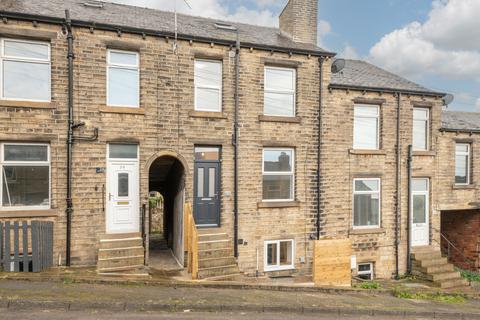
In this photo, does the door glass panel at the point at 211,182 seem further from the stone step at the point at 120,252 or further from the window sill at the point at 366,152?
the window sill at the point at 366,152

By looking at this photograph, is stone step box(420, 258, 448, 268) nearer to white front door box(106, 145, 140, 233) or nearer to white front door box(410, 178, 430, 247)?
white front door box(410, 178, 430, 247)

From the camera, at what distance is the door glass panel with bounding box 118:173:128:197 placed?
35.7 ft

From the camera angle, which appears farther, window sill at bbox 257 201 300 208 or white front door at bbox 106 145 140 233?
window sill at bbox 257 201 300 208

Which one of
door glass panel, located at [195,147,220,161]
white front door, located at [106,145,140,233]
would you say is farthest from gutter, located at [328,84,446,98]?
white front door, located at [106,145,140,233]

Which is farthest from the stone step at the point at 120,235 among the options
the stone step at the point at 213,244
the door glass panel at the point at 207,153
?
the door glass panel at the point at 207,153

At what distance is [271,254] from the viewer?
40.5 ft

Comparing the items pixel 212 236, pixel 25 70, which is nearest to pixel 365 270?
pixel 212 236

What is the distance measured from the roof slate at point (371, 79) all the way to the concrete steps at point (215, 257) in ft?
22.4

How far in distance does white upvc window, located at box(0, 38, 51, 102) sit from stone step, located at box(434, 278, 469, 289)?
14291 mm

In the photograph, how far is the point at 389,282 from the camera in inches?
522

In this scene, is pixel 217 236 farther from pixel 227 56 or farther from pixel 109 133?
pixel 227 56

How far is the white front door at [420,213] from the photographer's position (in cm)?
1462

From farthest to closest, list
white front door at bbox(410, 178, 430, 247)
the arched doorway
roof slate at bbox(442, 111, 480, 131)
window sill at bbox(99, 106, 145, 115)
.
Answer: roof slate at bbox(442, 111, 480, 131) < white front door at bbox(410, 178, 430, 247) < the arched doorway < window sill at bbox(99, 106, 145, 115)

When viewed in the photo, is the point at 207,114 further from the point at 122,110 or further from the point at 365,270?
the point at 365,270
